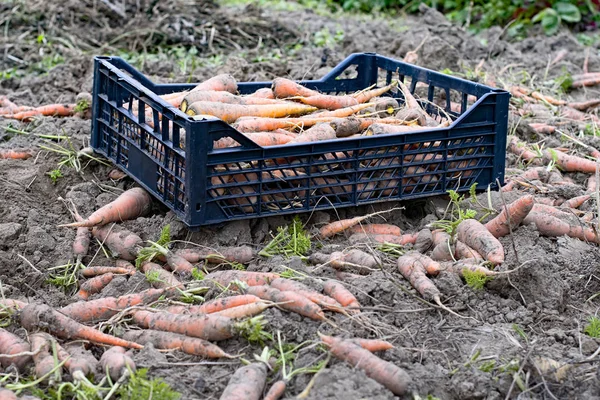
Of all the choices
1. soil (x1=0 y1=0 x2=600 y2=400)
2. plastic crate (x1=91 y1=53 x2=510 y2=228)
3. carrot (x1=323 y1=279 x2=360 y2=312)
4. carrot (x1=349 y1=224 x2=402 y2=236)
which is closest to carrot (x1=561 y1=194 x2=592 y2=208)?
soil (x1=0 y1=0 x2=600 y2=400)

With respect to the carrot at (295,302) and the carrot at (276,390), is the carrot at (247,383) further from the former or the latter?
the carrot at (295,302)

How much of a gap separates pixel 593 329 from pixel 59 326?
233cm

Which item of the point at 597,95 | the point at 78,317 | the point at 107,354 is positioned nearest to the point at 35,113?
the point at 78,317

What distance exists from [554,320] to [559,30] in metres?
7.37

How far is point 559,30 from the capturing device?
10469 mm

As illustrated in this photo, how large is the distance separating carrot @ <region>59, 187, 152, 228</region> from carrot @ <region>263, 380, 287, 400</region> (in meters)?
1.72

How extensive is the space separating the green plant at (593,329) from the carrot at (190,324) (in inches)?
62.1

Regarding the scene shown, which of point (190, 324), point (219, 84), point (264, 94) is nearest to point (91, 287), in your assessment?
point (190, 324)

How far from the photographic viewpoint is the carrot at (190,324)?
354 cm

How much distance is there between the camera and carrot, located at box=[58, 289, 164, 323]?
152 inches

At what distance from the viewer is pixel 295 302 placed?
365 cm

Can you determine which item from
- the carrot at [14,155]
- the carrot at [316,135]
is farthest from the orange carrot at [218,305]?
the carrot at [14,155]

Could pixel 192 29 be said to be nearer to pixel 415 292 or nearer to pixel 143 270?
pixel 143 270

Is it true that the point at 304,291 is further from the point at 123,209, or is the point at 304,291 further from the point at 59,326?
the point at 123,209
